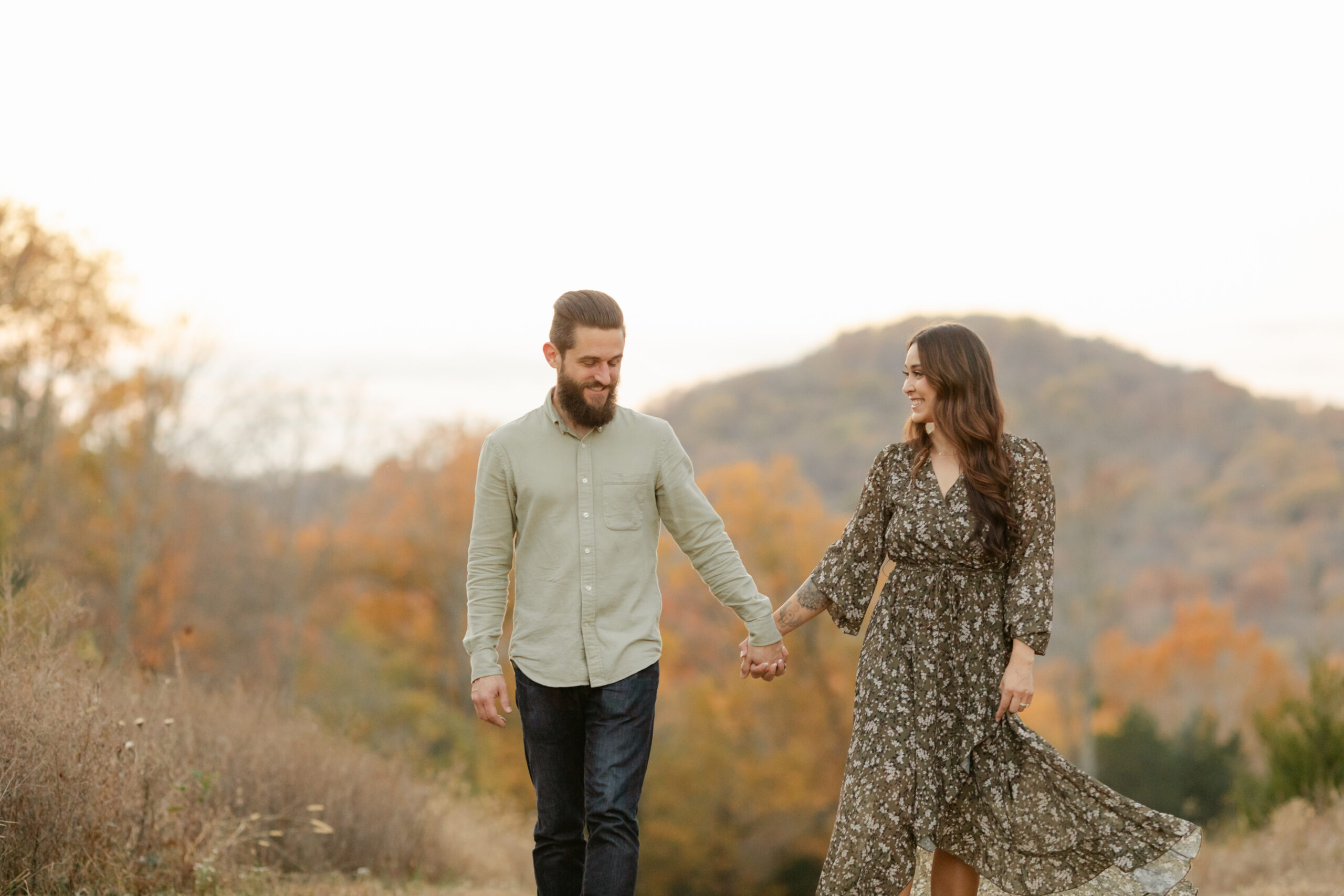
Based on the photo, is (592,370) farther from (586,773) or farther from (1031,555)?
(1031,555)

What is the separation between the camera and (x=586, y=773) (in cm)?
392

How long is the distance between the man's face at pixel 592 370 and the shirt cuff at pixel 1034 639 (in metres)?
1.63

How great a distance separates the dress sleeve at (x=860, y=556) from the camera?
14.6 feet

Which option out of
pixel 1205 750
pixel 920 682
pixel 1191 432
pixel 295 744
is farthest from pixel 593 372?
pixel 1191 432

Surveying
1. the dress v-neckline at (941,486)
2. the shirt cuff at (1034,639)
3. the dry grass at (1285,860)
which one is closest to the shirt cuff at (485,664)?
the dress v-neckline at (941,486)

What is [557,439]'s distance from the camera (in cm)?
407

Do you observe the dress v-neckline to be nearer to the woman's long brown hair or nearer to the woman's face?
the woman's long brown hair

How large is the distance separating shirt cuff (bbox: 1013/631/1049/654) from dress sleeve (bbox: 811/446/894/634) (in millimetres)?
557

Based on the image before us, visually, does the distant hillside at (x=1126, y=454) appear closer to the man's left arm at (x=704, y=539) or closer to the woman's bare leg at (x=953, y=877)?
the woman's bare leg at (x=953, y=877)

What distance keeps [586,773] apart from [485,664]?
19.2 inches

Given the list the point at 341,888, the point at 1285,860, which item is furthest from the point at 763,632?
the point at 1285,860

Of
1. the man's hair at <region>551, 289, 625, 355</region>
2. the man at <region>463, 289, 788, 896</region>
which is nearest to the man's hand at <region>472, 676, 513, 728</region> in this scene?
the man at <region>463, 289, 788, 896</region>

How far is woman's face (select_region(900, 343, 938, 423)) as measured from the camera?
4332 millimetres

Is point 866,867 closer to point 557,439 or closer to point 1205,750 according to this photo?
point 557,439
